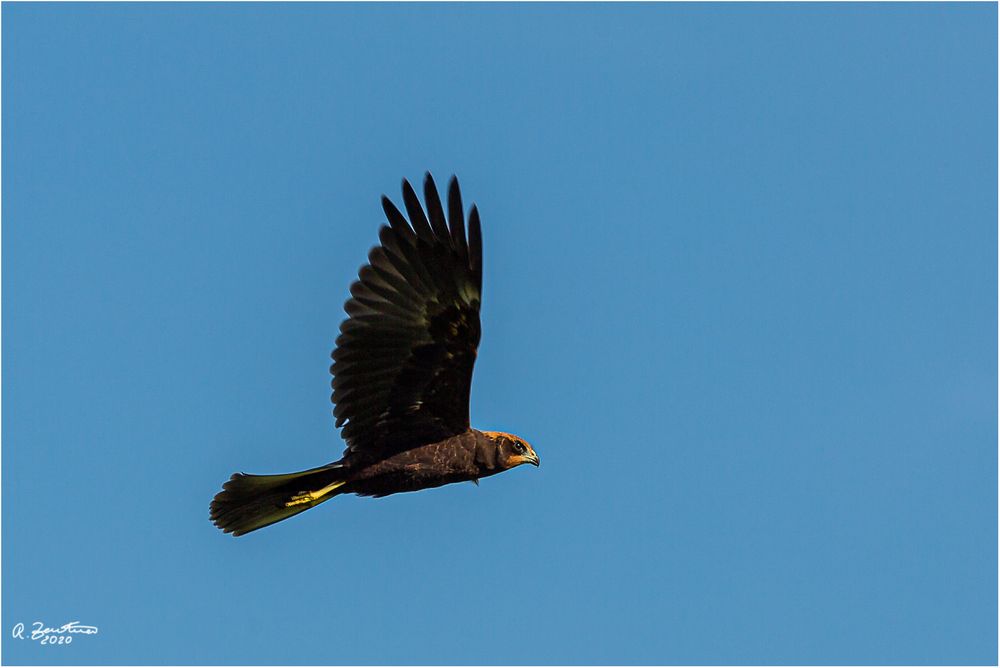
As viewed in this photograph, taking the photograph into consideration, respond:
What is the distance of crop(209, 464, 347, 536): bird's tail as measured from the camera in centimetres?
2753

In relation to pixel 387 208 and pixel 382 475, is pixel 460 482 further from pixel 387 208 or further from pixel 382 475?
pixel 387 208

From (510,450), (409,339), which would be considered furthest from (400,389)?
(510,450)

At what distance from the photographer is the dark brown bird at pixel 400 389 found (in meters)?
27.4

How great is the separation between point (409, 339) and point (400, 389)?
53 centimetres

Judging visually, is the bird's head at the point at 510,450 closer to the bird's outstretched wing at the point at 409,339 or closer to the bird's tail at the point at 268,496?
the bird's outstretched wing at the point at 409,339

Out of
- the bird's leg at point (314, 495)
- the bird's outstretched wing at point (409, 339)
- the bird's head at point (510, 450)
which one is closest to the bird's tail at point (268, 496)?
the bird's leg at point (314, 495)

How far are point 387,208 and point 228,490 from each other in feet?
10.9

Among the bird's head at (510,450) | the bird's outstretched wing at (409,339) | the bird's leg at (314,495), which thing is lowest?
the bird's leg at (314,495)

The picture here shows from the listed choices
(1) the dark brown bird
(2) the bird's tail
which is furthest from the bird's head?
(2) the bird's tail

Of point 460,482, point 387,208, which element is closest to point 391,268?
point 387,208

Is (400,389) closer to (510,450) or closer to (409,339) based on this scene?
(409,339)

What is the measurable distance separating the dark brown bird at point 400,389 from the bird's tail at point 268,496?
1 centimetres

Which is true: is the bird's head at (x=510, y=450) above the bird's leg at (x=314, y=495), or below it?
above

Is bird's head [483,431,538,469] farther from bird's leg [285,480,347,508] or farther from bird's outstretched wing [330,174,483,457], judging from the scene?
bird's leg [285,480,347,508]
